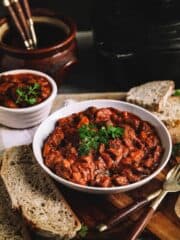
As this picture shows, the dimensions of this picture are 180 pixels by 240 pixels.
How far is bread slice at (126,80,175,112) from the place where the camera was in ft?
12.7

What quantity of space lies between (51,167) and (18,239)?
1.48 ft

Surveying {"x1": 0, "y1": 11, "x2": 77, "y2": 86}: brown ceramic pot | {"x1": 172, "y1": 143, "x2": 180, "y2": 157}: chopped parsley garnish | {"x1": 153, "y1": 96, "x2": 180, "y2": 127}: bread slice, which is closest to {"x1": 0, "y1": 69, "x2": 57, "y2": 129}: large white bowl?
{"x1": 0, "y1": 11, "x2": 77, "y2": 86}: brown ceramic pot

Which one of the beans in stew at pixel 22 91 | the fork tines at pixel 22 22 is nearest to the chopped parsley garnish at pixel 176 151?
the beans in stew at pixel 22 91

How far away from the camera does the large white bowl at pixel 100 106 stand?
3131 millimetres

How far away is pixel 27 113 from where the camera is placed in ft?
12.2

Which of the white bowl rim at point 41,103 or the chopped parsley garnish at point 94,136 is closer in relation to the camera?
the chopped parsley garnish at point 94,136

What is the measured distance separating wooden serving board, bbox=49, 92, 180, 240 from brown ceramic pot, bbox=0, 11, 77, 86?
1.04 meters

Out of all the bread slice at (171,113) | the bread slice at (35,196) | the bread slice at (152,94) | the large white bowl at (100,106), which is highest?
the large white bowl at (100,106)

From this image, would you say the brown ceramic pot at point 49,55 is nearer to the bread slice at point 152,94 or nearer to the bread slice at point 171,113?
the bread slice at point 152,94

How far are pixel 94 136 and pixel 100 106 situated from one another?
476mm

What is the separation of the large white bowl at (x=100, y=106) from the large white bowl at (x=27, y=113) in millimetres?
129

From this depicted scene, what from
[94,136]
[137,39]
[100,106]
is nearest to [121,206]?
[94,136]

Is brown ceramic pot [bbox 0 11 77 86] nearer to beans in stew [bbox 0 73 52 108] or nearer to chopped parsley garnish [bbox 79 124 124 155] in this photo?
beans in stew [bbox 0 73 52 108]

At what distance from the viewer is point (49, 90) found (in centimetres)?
381
